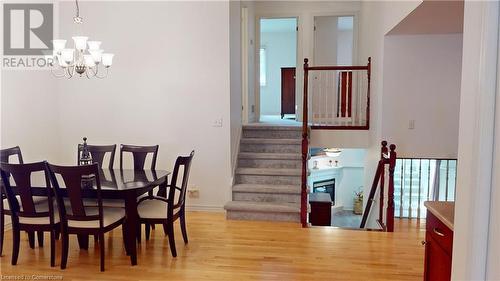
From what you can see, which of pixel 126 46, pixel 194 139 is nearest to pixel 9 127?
pixel 126 46

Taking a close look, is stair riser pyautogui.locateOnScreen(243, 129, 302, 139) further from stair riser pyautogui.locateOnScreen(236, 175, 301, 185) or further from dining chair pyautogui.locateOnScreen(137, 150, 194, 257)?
dining chair pyautogui.locateOnScreen(137, 150, 194, 257)

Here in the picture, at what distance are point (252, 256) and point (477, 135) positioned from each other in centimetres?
276

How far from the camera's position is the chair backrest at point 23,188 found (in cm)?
336

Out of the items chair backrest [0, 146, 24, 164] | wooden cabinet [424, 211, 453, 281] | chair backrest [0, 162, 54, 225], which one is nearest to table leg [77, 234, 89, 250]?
chair backrest [0, 162, 54, 225]

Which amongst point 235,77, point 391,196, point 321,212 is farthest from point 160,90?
point 321,212

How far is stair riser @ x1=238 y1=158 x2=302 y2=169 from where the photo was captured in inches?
226

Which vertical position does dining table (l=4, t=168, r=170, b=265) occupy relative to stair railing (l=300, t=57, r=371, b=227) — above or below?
below

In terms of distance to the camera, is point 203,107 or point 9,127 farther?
point 203,107

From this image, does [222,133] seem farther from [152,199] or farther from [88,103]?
[88,103]

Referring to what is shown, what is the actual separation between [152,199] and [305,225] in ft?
6.15

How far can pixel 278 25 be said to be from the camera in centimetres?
1059

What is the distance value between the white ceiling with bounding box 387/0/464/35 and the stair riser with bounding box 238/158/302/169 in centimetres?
216

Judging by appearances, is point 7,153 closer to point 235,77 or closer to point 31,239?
point 31,239

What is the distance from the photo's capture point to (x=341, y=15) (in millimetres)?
7746
